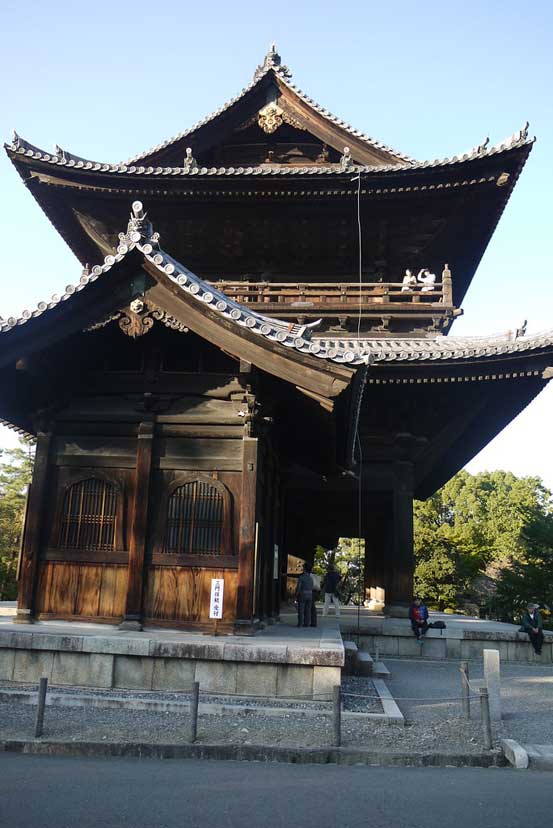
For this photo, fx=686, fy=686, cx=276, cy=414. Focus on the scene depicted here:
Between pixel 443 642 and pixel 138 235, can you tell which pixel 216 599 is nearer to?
pixel 138 235

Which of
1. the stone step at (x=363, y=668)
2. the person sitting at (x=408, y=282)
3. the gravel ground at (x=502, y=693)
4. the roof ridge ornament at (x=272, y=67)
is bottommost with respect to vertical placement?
the gravel ground at (x=502, y=693)

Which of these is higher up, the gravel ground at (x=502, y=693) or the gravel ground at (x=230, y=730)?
the gravel ground at (x=230, y=730)

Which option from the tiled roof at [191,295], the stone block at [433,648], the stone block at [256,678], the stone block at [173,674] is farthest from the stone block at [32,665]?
the stone block at [433,648]

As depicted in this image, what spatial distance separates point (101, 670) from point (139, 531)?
2.01 meters

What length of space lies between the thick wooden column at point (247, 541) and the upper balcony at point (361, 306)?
23.3ft

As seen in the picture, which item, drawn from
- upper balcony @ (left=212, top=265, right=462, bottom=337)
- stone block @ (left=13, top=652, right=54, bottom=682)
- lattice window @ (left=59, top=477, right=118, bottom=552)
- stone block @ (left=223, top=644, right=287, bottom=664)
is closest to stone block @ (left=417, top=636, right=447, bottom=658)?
upper balcony @ (left=212, top=265, right=462, bottom=337)

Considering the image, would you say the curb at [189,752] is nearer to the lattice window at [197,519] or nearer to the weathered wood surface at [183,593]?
the weathered wood surface at [183,593]

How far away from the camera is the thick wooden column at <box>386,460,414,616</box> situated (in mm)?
15617

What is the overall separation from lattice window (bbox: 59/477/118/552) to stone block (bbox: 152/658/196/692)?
7.20 ft

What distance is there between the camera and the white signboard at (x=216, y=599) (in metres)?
9.71

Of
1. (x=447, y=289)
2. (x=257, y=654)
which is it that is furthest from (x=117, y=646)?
(x=447, y=289)

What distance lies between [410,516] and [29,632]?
9229 millimetres

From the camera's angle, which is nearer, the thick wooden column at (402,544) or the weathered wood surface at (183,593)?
the weathered wood surface at (183,593)

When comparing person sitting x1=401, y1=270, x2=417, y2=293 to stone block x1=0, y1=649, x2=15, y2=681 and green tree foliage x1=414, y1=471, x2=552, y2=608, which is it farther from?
green tree foliage x1=414, y1=471, x2=552, y2=608
